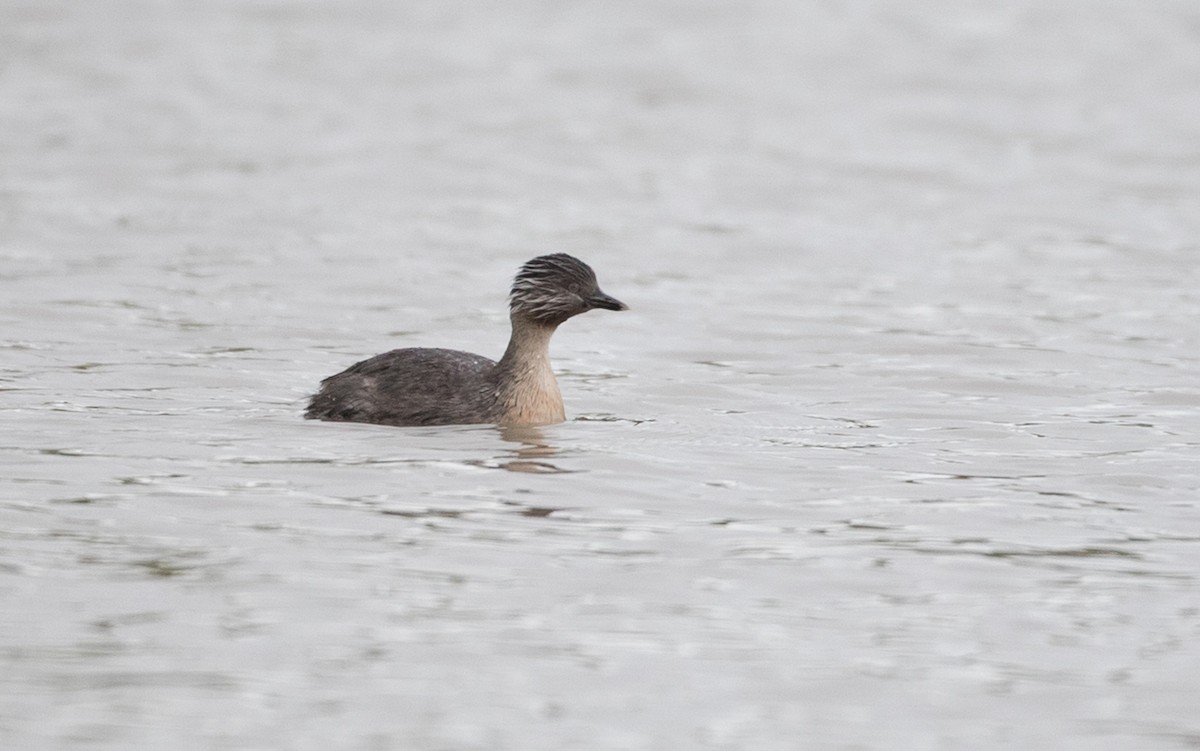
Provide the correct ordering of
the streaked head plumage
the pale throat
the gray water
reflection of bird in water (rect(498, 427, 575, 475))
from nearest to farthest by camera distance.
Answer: the gray water
reflection of bird in water (rect(498, 427, 575, 475))
the pale throat
the streaked head plumage

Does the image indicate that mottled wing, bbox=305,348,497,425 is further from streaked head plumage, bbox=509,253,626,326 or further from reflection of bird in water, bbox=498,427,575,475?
streaked head plumage, bbox=509,253,626,326

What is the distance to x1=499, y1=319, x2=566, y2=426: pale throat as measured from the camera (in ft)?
40.8

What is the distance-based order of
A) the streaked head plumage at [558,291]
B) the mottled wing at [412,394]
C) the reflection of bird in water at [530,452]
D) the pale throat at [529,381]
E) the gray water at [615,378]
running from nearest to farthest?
the gray water at [615,378] < the reflection of bird in water at [530,452] < the mottled wing at [412,394] < the pale throat at [529,381] < the streaked head plumage at [558,291]

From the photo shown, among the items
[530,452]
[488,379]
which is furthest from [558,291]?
[530,452]

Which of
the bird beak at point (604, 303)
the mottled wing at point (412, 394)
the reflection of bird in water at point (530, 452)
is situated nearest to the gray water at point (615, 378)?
the reflection of bird in water at point (530, 452)

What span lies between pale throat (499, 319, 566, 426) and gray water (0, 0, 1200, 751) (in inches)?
12.4

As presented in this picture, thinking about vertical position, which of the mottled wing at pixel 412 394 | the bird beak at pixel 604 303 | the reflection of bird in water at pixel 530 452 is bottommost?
the reflection of bird in water at pixel 530 452

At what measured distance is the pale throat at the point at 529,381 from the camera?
1244cm

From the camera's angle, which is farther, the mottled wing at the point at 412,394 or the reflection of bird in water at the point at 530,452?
the mottled wing at the point at 412,394

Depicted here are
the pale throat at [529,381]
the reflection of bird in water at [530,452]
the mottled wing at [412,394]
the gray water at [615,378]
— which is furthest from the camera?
the pale throat at [529,381]

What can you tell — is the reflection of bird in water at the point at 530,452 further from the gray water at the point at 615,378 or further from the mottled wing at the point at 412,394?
the mottled wing at the point at 412,394

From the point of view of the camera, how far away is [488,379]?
12547 mm

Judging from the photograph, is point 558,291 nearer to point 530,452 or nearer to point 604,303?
point 604,303

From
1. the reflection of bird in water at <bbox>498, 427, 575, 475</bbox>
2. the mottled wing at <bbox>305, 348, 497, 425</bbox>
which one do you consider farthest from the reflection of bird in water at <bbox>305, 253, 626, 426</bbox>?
the reflection of bird in water at <bbox>498, 427, 575, 475</bbox>
